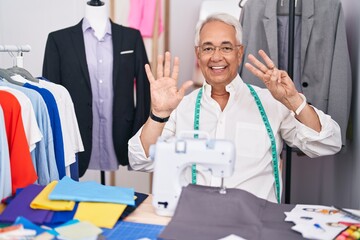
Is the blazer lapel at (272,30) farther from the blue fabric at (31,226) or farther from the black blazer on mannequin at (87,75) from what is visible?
the blue fabric at (31,226)

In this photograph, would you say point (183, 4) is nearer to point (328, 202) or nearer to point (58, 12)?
point (58, 12)

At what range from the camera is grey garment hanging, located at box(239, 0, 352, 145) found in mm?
2525

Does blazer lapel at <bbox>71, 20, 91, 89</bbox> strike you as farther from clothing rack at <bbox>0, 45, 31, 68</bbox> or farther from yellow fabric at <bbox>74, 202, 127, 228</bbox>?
yellow fabric at <bbox>74, 202, 127, 228</bbox>

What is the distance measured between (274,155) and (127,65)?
4.14 feet

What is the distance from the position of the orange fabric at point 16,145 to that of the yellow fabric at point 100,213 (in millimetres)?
428

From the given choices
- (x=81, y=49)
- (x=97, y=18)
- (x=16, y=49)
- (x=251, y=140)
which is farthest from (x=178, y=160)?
(x=97, y=18)

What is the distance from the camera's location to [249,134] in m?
1.99

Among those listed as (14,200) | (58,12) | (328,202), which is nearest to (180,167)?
(14,200)

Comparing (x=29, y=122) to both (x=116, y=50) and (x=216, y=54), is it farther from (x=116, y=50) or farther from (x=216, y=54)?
(x=116, y=50)

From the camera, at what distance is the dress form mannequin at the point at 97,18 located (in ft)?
9.28

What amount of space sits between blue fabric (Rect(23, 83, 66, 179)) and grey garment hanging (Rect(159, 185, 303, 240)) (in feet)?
3.08

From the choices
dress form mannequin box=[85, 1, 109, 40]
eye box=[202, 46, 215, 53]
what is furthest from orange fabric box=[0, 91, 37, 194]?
dress form mannequin box=[85, 1, 109, 40]

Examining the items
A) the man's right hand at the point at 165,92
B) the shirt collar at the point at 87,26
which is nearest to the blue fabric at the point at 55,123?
the man's right hand at the point at 165,92

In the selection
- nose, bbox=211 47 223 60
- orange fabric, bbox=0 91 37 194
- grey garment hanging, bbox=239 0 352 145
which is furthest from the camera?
grey garment hanging, bbox=239 0 352 145
